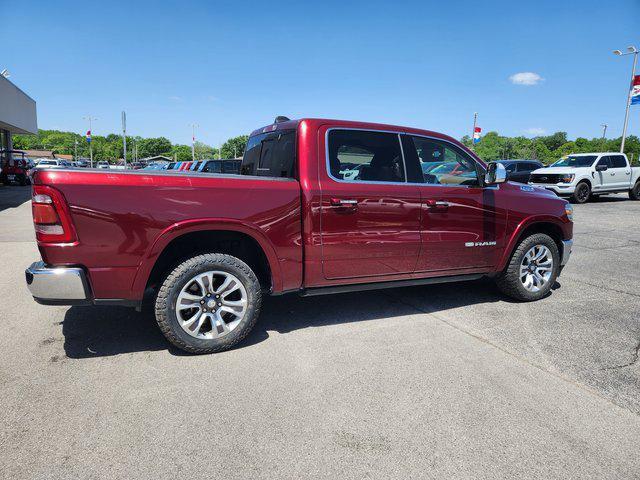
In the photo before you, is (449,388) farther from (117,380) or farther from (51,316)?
(51,316)

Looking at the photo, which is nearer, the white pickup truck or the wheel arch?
the wheel arch

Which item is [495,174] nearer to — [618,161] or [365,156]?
[365,156]

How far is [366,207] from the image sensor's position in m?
3.79

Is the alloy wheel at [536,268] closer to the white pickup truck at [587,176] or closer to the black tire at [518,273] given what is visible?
the black tire at [518,273]

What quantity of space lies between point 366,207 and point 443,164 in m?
1.17

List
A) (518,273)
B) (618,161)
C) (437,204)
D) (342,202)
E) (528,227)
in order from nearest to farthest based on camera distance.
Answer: (342,202)
(437,204)
(518,273)
(528,227)
(618,161)

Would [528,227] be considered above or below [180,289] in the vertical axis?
above

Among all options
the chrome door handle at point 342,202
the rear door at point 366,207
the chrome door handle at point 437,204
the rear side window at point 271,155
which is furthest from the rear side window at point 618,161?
the chrome door handle at point 342,202

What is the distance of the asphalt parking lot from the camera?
2.22m

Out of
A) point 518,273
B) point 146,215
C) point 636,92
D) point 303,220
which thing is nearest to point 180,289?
point 146,215

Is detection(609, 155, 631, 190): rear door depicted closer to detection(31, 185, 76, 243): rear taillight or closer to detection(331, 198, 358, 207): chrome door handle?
detection(331, 198, 358, 207): chrome door handle

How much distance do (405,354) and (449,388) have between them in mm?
579

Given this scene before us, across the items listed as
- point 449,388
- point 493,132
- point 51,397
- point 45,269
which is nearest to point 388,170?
point 449,388

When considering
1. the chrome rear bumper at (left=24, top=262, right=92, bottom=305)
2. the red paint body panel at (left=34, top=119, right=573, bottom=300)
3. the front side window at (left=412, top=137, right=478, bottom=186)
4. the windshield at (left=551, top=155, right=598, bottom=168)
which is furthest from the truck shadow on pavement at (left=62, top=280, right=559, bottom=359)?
the windshield at (left=551, top=155, right=598, bottom=168)
